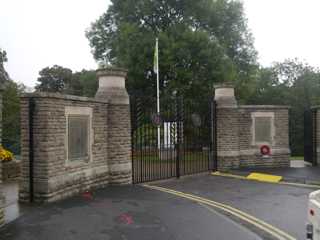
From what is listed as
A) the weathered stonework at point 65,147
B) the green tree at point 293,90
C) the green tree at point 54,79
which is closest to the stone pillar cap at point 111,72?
the weathered stonework at point 65,147

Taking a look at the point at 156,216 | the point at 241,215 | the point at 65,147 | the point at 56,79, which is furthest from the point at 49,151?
the point at 56,79

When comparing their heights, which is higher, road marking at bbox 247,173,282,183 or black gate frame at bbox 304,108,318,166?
black gate frame at bbox 304,108,318,166

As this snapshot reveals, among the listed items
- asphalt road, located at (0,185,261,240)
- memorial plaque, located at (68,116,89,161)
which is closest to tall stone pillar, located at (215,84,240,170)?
asphalt road, located at (0,185,261,240)

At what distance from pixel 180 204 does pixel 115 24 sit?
23603 millimetres

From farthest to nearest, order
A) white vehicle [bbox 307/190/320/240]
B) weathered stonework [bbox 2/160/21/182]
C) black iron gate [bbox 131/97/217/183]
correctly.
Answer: weathered stonework [bbox 2/160/21/182] < black iron gate [bbox 131/97/217/183] < white vehicle [bbox 307/190/320/240]

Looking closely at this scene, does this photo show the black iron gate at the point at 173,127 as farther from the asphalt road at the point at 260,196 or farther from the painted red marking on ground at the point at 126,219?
Answer: the painted red marking on ground at the point at 126,219

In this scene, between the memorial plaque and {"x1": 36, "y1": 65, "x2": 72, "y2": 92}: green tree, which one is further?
{"x1": 36, "y1": 65, "x2": 72, "y2": 92}: green tree

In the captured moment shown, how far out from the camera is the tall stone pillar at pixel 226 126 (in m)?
14.6

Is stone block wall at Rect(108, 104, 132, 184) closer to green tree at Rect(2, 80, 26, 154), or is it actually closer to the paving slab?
the paving slab

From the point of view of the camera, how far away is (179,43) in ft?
80.4

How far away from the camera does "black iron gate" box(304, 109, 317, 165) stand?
52.2 ft

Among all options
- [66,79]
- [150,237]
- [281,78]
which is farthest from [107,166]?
[66,79]

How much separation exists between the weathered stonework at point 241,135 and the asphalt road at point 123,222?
579cm

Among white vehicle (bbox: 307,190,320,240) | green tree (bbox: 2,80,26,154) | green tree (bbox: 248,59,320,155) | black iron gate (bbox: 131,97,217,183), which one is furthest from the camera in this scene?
green tree (bbox: 248,59,320,155)
